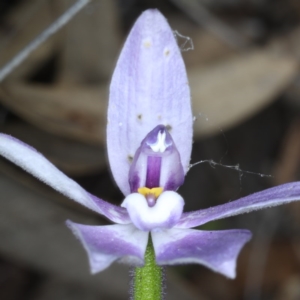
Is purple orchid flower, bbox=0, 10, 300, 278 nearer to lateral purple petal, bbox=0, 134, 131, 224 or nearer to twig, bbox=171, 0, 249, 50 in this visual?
lateral purple petal, bbox=0, 134, 131, 224

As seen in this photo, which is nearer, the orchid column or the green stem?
the green stem

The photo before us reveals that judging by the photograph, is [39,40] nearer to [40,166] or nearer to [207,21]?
[40,166]

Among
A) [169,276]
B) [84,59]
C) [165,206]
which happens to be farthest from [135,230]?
[84,59]

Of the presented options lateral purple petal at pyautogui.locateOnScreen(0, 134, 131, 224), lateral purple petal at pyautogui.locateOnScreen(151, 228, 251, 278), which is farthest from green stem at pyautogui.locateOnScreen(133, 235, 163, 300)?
lateral purple petal at pyautogui.locateOnScreen(0, 134, 131, 224)

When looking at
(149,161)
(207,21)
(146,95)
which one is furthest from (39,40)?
(207,21)

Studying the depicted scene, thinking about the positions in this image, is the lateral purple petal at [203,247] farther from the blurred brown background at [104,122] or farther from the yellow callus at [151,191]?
the blurred brown background at [104,122]
